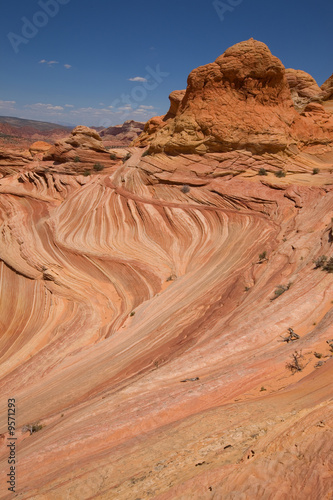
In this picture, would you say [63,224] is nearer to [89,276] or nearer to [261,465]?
Result: [89,276]

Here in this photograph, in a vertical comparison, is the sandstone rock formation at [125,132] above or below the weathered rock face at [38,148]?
above

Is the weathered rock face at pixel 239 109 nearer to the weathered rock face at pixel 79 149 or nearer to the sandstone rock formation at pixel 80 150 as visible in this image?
the sandstone rock formation at pixel 80 150

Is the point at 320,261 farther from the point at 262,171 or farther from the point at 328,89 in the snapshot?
the point at 328,89

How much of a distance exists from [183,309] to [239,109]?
50.7 feet

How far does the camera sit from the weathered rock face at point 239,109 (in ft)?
66.7

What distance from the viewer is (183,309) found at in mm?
10641

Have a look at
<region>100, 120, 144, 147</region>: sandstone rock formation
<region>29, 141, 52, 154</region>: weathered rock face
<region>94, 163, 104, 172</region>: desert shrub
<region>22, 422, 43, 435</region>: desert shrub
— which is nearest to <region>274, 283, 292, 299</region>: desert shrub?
<region>22, 422, 43, 435</region>: desert shrub

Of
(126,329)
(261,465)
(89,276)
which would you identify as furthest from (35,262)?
(261,465)

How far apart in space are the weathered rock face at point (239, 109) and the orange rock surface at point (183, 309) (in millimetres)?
122

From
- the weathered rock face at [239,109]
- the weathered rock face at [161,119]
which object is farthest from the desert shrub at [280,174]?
the weathered rock face at [161,119]

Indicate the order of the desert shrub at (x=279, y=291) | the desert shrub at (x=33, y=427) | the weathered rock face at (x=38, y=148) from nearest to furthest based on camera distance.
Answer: the desert shrub at (x=33, y=427)
the desert shrub at (x=279, y=291)
the weathered rock face at (x=38, y=148)

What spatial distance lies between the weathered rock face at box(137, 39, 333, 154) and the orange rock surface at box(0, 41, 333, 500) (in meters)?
0.12

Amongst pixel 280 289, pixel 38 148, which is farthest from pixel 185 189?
pixel 38 148

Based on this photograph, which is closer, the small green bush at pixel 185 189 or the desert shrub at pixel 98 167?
the small green bush at pixel 185 189
